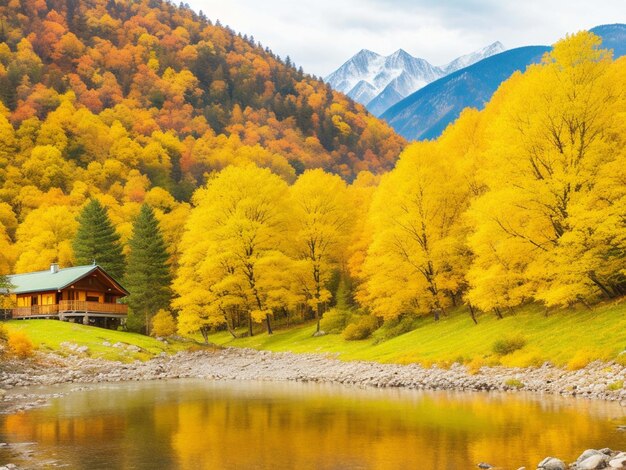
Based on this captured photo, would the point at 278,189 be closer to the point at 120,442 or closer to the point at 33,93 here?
the point at 120,442

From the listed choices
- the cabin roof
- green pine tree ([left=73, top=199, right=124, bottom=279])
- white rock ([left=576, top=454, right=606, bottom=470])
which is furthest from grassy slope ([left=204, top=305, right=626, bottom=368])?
green pine tree ([left=73, top=199, right=124, bottom=279])

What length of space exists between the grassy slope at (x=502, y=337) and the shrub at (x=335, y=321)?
193 centimetres

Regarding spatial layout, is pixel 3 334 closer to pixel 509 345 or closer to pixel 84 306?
pixel 84 306

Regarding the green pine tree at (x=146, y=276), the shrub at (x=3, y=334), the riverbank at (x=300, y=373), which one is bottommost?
the riverbank at (x=300, y=373)

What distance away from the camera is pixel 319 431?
20.0 metres

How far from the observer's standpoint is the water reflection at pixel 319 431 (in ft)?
52.0

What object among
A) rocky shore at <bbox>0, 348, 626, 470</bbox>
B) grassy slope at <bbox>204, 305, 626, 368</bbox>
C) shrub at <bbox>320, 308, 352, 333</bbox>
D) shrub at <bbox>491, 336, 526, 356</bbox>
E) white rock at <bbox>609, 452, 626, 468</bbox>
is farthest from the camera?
shrub at <bbox>320, 308, 352, 333</bbox>

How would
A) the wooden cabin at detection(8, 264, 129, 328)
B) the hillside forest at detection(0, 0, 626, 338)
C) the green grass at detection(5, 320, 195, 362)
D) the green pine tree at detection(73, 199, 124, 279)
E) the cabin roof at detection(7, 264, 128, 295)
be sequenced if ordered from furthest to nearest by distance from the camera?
the green pine tree at detection(73, 199, 124, 279) → the wooden cabin at detection(8, 264, 129, 328) → the cabin roof at detection(7, 264, 128, 295) → the green grass at detection(5, 320, 195, 362) → the hillside forest at detection(0, 0, 626, 338)

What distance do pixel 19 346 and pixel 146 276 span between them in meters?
24.8

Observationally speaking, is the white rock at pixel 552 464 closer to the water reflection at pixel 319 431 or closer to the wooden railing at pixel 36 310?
the water reflection at pixel 319 431

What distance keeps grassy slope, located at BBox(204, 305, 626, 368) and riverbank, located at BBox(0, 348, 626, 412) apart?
838mm

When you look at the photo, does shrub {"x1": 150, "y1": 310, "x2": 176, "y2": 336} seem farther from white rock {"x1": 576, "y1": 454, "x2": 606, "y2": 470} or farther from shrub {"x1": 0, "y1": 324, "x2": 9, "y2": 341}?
white rock {"x1": 576, "y1": 454, "x2": 606, "y2": 470}

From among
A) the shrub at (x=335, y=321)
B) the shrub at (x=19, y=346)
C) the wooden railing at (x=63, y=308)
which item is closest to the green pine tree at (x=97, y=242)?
the wooden railing at (x=63, y=308)

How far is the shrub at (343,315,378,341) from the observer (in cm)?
5178
